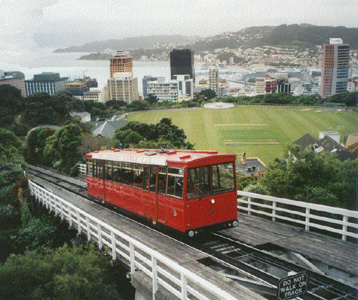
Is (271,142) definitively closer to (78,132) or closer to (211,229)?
(78,132)

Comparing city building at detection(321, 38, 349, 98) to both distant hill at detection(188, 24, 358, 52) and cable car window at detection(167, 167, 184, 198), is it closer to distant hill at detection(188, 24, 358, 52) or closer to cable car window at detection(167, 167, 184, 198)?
distant hill at detection(188, 24, 358, 52)

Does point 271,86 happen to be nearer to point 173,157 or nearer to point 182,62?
point 182,62

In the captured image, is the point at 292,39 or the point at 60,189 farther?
the point at 292,39

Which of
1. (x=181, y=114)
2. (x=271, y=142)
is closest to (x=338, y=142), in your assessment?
(x=271, y=142)

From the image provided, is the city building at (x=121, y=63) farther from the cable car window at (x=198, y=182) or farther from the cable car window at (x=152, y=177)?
the cable car window at (x=198, y=182)

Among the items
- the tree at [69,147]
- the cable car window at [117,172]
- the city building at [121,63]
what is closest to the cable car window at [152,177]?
the cable car window at [117,172]
